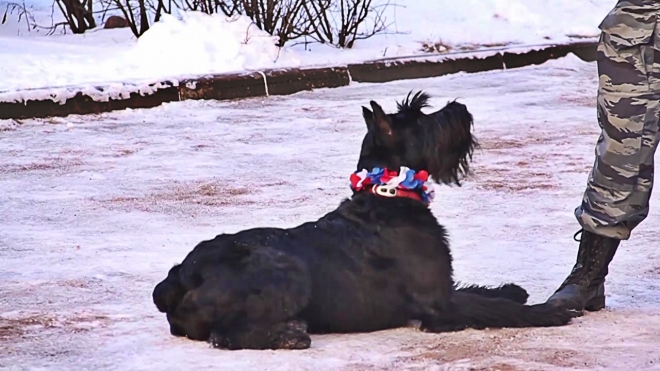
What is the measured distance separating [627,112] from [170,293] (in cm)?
174

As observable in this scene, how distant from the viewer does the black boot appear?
446 centimetres

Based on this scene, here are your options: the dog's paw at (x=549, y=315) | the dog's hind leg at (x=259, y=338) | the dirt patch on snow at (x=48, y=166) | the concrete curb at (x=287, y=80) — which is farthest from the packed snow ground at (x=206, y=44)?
the dog's paw at (x=549, y=315)

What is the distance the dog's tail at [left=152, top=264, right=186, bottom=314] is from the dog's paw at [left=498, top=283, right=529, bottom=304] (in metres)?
1.26

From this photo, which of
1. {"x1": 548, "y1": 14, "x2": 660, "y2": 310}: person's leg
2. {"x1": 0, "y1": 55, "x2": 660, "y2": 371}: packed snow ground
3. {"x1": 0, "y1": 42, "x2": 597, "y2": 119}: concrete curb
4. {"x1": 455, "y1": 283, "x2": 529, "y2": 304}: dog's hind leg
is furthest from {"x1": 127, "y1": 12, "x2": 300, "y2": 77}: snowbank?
{"x1": 548, "y1": 14, "x2": 660, "y2": 310}: person's leg

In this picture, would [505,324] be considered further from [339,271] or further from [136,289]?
[136,289]

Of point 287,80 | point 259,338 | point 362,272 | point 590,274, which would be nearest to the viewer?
point 259,338

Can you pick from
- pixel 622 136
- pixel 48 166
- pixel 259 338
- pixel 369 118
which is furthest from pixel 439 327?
pixel 48 166

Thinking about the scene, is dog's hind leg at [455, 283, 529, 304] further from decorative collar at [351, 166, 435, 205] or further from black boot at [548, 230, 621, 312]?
decorative collar at [351, 166, 435, 205]

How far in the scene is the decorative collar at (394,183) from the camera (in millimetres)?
4215

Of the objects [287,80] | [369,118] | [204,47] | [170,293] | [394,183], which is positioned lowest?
[170,293]

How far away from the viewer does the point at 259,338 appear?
391cm

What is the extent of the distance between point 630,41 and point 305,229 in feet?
4.39

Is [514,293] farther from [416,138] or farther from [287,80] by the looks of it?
[287,80]

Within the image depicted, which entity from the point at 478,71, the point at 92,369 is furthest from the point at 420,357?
the point at 478,71
